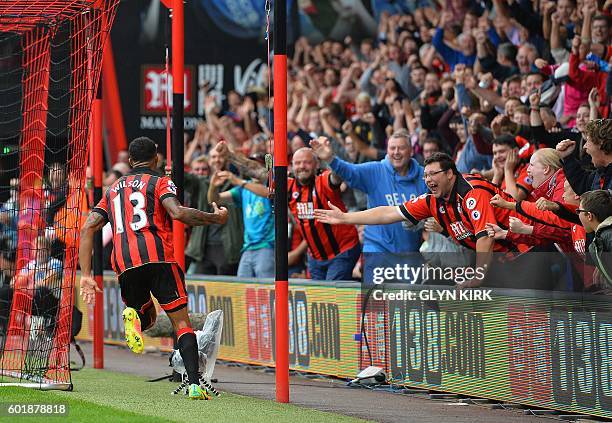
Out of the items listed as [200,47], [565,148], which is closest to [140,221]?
[565,148]

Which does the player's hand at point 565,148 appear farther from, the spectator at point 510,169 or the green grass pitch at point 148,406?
the green grass pitch at point 148,406

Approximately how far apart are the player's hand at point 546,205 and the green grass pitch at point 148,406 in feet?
7.84

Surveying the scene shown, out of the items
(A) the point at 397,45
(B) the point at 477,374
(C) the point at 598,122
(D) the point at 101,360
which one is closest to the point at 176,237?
(D) the point at 101,360

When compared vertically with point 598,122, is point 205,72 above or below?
above

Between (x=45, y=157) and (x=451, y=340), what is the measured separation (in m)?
4.92

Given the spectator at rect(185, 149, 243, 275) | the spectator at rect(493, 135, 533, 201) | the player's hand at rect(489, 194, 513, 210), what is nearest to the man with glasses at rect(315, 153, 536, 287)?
the player's hand at rect(489, 194, 513, 210)

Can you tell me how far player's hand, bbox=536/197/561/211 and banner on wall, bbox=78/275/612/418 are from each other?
0.74 m

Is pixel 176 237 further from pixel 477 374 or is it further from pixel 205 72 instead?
pixel 205 72

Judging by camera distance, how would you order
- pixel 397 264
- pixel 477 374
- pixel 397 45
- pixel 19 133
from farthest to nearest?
pixel 397 45
pixel 19 133
pixel 397 264
pixel 477 374

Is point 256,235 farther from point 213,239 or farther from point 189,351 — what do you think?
point 189,351

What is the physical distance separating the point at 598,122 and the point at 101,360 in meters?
6.21

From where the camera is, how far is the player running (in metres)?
10.1

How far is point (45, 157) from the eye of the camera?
13234mm

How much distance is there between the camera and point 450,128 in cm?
1603
